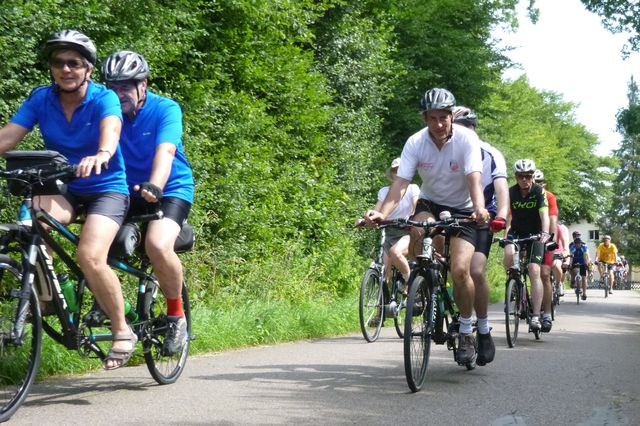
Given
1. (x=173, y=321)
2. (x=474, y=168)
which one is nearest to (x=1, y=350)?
(x=173, y=321)

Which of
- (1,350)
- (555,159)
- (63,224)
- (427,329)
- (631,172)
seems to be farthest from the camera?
(631,172)

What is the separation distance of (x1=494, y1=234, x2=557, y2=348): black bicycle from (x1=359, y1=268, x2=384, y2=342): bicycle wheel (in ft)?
4.79

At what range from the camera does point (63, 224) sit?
598cm

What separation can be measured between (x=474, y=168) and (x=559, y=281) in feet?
43.7

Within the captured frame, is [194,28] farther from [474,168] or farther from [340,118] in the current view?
[340,118]

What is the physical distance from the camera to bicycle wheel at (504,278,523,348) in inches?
427

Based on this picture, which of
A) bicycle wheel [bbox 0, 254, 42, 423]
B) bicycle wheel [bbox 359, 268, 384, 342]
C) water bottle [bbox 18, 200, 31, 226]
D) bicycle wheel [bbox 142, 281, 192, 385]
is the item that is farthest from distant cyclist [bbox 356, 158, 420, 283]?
bicycle wheel [bbox 0, 254, 42, 423]

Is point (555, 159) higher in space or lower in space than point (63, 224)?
higher

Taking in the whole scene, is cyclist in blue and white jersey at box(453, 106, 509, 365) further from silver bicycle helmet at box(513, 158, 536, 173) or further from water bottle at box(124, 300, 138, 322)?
silver bicycle helmet at box(513, 158, 536, 173)

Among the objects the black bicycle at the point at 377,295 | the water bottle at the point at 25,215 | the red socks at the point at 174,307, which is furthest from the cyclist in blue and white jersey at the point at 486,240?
the water bottle at the point at 25,215

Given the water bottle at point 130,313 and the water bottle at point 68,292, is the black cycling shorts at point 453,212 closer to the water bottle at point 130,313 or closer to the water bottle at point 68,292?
the water bottle at point 130,313

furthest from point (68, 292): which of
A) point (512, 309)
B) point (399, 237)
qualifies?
point (399, 237)

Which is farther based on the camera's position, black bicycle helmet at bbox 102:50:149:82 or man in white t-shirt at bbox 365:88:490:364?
man in white t-shirt at bbox 365:88:490:364

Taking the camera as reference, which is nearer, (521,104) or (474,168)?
(474,168)
